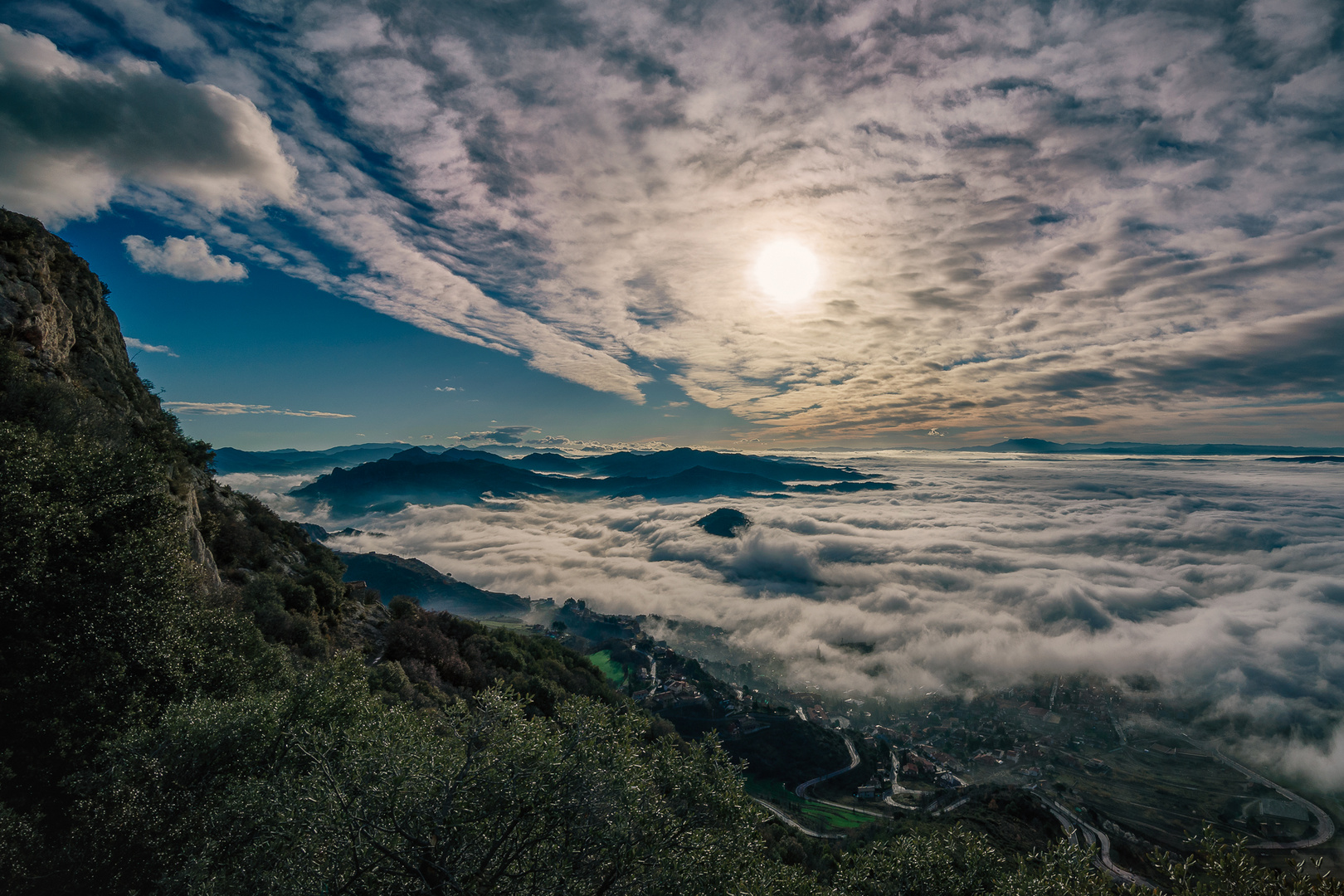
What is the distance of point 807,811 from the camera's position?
89.2 m

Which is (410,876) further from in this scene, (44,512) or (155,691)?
(44,512)

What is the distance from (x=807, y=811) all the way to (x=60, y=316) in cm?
11963

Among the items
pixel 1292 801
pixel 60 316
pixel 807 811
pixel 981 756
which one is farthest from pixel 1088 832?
pixel 60 316

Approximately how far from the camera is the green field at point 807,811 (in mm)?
83250

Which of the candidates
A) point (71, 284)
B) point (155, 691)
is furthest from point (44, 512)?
point (71, 284)

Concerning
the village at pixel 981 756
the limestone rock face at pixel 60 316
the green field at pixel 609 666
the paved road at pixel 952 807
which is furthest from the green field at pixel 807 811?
the limestone rock face at pixel 60 316

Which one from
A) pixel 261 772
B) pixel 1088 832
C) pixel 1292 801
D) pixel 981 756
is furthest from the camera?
pixel 981 756

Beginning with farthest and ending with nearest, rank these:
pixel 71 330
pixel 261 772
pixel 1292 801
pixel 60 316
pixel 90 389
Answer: pixel 1292 801 < pixel 71 330 < pixel 90 389 < pixel 60 316 < pixel 261 772

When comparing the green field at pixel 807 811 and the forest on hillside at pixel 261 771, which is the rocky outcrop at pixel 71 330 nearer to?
the forest on hillside at pixel 261 771

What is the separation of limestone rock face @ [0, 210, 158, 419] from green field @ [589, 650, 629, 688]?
4956 inches

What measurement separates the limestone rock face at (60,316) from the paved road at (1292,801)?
183 meters

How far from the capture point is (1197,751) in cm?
14550

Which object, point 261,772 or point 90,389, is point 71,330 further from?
point 261,772

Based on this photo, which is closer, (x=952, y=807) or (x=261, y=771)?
(x=261, y=771)
